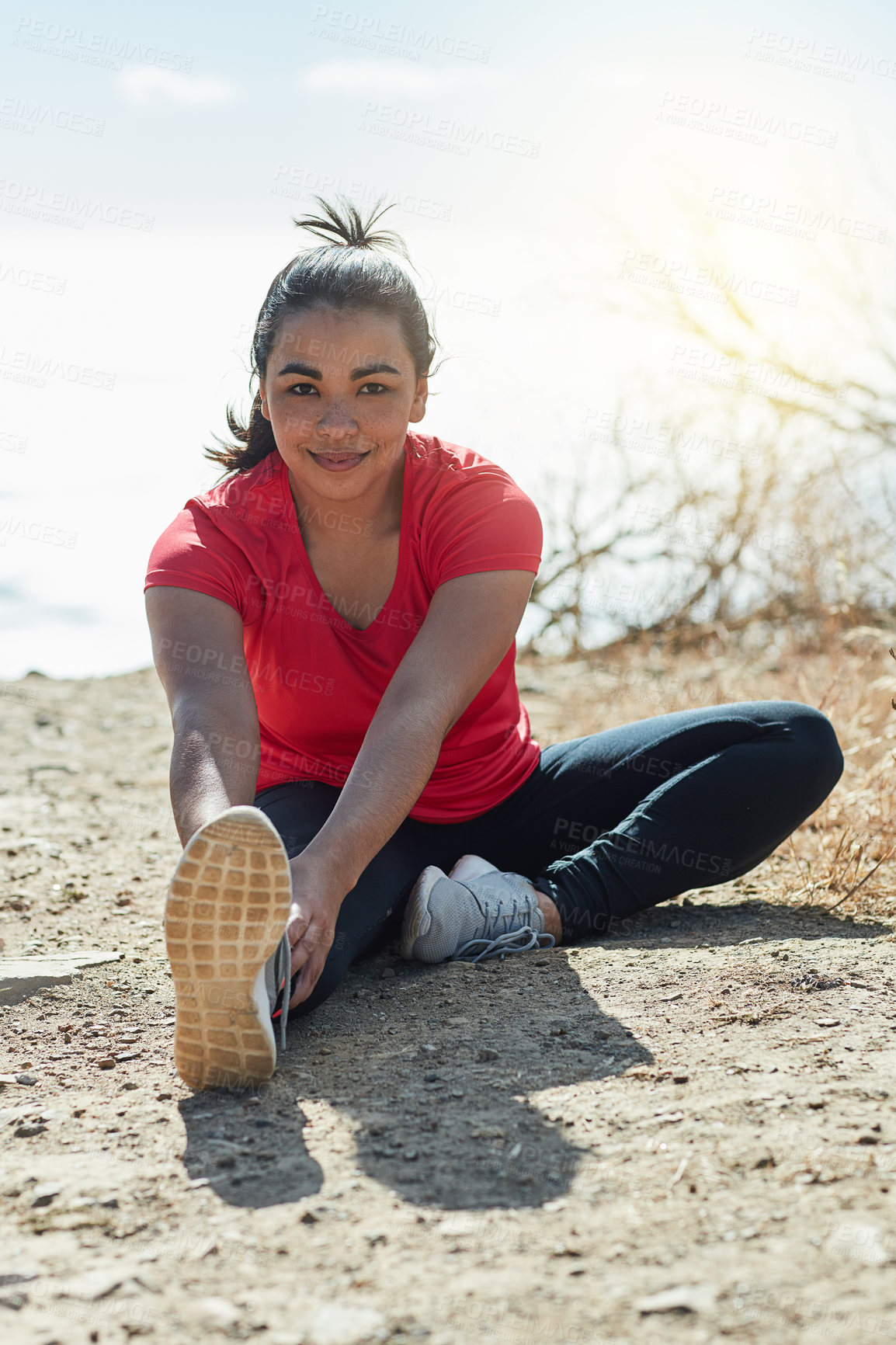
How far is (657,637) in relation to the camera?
6.48m

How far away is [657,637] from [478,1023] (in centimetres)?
489

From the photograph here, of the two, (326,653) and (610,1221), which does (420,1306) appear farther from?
(326,653)

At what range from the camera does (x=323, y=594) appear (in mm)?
2186

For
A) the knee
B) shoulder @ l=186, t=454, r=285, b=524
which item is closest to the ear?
shoulder @ l=186, t=454, r=285, b=524

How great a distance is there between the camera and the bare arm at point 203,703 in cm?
178

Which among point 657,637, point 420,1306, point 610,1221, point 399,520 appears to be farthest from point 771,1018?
point 657,637

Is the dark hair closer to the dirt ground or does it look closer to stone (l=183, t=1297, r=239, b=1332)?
the dirt ground

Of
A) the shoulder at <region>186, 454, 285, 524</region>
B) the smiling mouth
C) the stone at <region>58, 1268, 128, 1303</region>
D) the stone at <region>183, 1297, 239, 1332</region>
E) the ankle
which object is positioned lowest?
the stone at <region>58, 1268, 128, 1303</region>

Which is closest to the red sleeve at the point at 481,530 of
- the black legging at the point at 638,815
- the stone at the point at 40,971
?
the black legging at the point at 638,815

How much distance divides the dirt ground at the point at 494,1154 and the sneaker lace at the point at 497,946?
6 cm

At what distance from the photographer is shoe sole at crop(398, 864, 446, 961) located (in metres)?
2.08

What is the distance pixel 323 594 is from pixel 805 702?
6.44ft

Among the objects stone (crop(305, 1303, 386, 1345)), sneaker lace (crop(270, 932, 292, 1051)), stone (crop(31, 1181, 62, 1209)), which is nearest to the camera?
stone (crop(305, 1303, 386, 1345))

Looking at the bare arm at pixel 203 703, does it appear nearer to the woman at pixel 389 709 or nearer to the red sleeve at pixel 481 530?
the woman at pixel 389 709
